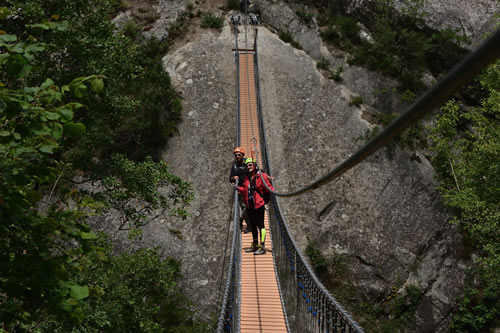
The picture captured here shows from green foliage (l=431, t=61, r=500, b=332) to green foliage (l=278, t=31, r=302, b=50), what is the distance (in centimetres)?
711

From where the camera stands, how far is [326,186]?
521 inches

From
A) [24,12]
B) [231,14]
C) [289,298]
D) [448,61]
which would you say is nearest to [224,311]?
[289,298]

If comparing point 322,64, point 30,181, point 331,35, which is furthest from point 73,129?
point 331,35

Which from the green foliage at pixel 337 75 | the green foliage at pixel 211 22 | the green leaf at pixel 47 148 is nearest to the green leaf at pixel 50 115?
the green leaf at pixel 47 148

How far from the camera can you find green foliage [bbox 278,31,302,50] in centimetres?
1778

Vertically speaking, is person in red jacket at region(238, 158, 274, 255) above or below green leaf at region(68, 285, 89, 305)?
above

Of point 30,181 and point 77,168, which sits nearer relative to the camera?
point 30,181

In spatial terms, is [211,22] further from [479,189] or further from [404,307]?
[404,307]

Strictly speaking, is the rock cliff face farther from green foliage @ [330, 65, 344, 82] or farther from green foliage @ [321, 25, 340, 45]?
green foliage @ [321, 25, 340, 45]

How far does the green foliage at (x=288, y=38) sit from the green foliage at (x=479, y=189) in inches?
280

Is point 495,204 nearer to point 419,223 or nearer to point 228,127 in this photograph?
point 419,223

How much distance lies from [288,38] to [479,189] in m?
10.2

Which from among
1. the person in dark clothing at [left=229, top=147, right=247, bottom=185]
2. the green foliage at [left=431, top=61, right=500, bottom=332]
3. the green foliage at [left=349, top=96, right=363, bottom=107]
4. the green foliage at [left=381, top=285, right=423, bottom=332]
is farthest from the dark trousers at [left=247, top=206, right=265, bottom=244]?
the green foliage at [left=349, top=96, right=363, bottom=107]

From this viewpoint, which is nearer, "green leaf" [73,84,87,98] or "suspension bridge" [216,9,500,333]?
"green leaf" [73,84,87,98]
